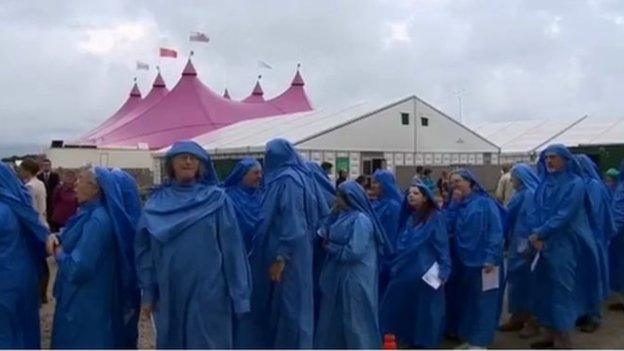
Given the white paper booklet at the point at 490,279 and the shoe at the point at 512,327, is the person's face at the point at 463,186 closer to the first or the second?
the white paper booklet at the point at 490,279

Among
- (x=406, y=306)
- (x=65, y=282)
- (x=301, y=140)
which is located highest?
(x=301, y=140)

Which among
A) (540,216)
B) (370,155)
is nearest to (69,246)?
(540,216)

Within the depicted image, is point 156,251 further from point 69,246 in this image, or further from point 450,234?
point 450,234

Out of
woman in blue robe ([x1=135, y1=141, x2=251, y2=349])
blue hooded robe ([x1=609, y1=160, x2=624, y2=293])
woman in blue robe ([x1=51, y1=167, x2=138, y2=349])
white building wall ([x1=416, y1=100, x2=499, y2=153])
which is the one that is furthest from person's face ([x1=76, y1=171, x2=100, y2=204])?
white building wall ([x1=416, y1=100, x2=499, y2=153])

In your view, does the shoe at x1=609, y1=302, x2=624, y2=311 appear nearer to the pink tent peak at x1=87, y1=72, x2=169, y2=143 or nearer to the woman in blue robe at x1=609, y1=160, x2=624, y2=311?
the woman in blue robe at x1=609, y1=160, x2=624, y2=311

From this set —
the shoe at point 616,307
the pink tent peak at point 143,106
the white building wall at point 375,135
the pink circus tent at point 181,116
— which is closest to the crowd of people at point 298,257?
the shoe at point 616,307

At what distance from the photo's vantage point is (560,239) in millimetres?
5379

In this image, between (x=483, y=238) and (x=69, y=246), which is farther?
(x=483, y=238)

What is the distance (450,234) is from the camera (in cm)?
561

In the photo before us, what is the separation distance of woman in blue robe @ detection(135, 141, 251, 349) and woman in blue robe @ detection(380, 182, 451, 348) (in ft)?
6.43

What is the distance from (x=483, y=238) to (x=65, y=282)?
10.3 ft

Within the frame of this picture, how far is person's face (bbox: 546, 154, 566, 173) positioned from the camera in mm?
5426

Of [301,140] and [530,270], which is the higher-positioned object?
[301,140]

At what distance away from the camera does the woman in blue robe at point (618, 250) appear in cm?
705
